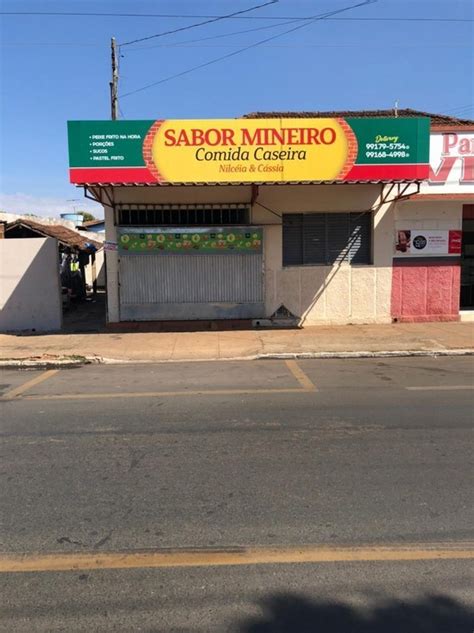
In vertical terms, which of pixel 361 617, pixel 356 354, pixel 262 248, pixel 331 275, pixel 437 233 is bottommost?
pixel 361 617

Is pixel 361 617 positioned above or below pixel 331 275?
below

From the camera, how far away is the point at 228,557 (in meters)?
3.23

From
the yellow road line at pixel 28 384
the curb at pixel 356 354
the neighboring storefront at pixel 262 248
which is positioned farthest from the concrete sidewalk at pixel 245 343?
the neighboring storefront at pixel 262 248

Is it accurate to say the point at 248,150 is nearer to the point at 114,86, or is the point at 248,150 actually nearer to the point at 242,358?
the point at 242,358

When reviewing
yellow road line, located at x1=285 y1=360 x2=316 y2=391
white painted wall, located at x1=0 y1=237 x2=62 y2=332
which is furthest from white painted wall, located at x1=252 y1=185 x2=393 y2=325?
white painted wall, located at x1=0 y1=237 x2=62 y2=332

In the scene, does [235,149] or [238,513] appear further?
[235,149]

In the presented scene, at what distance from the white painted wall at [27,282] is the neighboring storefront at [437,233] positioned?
29.1ft

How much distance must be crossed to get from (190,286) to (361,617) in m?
11.6

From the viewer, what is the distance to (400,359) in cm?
1005

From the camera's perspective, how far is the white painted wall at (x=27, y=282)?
44.5 feet

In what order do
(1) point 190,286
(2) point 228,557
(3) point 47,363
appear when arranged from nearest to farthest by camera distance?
(2) point 228,557 → (3) point 47,363 → (1) point 190,286

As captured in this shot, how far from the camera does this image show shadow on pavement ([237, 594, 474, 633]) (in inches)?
103

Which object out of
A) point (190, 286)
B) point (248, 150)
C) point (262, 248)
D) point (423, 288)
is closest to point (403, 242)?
point (423, 288)

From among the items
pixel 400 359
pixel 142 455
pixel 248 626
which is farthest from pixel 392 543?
pixel 400 359
